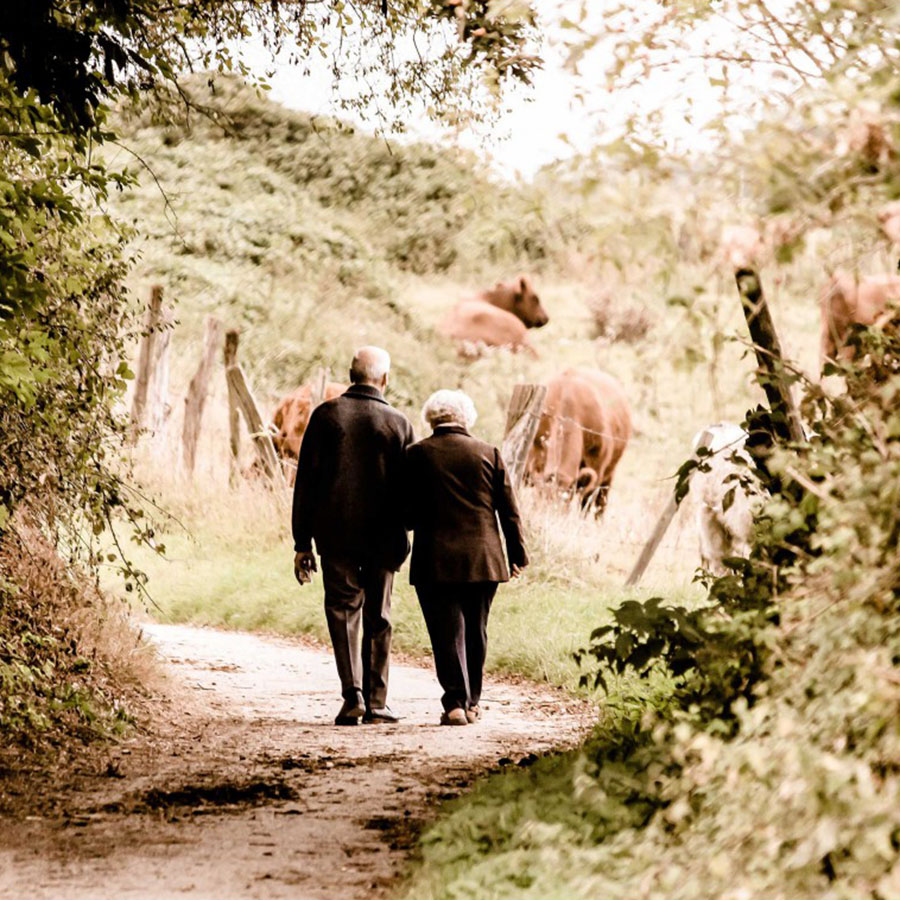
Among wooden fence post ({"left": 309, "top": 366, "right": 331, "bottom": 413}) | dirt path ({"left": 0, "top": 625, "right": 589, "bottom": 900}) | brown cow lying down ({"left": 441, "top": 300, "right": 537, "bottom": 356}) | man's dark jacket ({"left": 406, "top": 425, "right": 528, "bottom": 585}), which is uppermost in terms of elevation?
brown cow lying down ({"left": 441, "top": 300, "right": 537, "bottom": 356})

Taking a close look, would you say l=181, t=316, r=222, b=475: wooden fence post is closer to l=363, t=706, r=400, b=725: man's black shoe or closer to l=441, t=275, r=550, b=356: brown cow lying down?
l=363, t=706, r=400, b=725: man's black shoe

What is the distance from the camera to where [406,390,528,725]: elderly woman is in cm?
838

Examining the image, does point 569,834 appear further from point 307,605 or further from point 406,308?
point 406,308

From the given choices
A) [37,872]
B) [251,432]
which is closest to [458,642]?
[37,872]

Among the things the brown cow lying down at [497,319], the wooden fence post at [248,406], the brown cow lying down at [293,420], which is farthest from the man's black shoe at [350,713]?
the brown cow lying down at [497,319]

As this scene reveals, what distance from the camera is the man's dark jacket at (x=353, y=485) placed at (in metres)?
8.48

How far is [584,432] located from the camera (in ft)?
59.2

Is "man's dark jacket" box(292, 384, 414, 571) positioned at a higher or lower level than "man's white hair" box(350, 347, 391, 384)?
lower

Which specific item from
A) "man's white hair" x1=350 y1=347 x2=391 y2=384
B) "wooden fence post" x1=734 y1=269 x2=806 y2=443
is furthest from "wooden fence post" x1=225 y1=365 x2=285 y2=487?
"wooden fence post" x1=734 y1=269 x2=806 y2=443

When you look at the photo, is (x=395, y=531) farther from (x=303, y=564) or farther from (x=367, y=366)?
(x=367, y=366)

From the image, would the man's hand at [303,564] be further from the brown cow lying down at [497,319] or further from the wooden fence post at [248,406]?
the brown cow lying down at [497,319]

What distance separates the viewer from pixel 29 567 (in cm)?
840

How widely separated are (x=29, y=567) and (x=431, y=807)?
3370 mm

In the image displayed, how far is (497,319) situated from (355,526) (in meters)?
21.7
